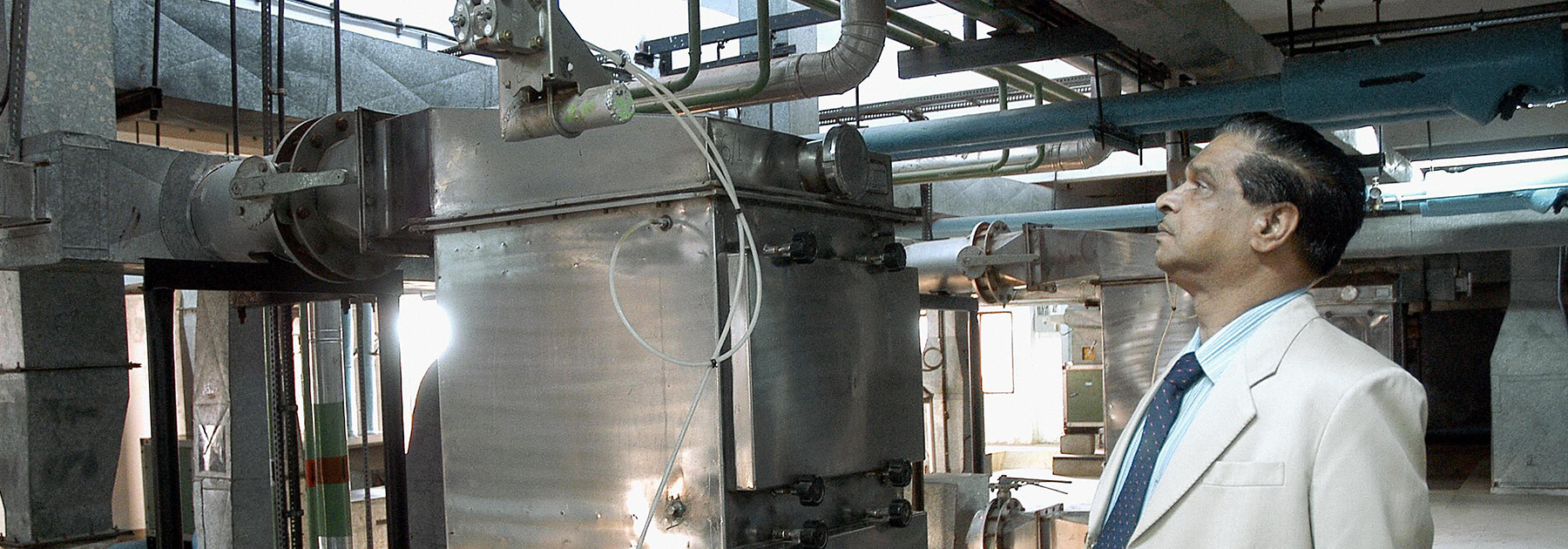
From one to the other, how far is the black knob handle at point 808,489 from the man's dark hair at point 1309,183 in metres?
1.36

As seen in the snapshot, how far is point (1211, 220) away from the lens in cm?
155

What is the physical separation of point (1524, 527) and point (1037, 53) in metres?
4.47

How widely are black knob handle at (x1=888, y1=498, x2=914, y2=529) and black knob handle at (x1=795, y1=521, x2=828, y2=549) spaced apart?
295mm

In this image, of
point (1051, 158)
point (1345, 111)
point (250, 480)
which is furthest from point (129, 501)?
point (1345, 111)

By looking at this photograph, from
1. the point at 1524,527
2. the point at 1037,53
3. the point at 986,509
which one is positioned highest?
the point at 1037,53

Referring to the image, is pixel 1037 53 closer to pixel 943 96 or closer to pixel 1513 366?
pixel 943 96

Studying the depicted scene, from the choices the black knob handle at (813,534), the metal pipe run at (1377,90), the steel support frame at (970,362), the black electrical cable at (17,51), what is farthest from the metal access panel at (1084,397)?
the black electrical cable at (17,51)

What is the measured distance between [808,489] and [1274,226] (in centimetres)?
138

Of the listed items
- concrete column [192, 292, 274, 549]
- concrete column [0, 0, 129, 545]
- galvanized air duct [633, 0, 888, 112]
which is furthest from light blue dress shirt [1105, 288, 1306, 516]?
concrete column [192, 292, 274, 549]

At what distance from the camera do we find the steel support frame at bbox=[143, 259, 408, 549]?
311 cm

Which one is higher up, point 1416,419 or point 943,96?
point 943,96

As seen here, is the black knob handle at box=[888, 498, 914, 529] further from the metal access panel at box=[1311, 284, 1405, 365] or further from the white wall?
the white wall

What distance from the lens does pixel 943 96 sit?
307 inches

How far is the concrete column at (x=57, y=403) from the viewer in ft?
11.4
